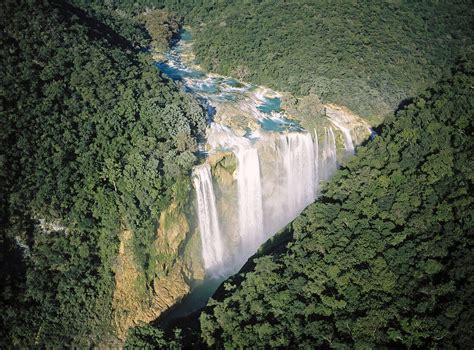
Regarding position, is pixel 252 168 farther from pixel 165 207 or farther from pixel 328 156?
pixel 328 156

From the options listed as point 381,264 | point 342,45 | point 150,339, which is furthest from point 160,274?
point 342,45

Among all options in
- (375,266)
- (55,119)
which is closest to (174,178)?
(55,119)

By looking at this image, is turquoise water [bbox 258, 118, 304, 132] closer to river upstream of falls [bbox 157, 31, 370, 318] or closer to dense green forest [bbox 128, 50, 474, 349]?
river upstream of falls [bbox 157, 31, 370, 318]

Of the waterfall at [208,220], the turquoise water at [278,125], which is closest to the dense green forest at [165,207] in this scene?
the waterfall at [208,220]

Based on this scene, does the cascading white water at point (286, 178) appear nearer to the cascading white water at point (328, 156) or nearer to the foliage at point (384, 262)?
the cascading white water at point (328, 156)

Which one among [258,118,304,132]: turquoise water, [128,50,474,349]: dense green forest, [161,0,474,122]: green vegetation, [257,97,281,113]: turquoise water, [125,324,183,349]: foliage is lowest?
[125,324,183,349]: foliage

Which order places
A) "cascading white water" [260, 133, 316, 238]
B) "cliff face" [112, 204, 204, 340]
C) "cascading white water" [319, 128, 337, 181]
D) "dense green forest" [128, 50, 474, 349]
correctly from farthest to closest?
"cascading white water" [319, 128, 337, 181], "cascading white water" [260, 133, 316, 238], "cliff face" [112, 204, 204, 340], "dense green forest" [128, 50, 474, 349]

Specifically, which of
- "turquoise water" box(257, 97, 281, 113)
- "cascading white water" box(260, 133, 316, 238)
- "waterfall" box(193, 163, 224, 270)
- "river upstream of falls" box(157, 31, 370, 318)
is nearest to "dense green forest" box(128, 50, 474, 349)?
"waterfall" box(193, 163, 224, 270)
